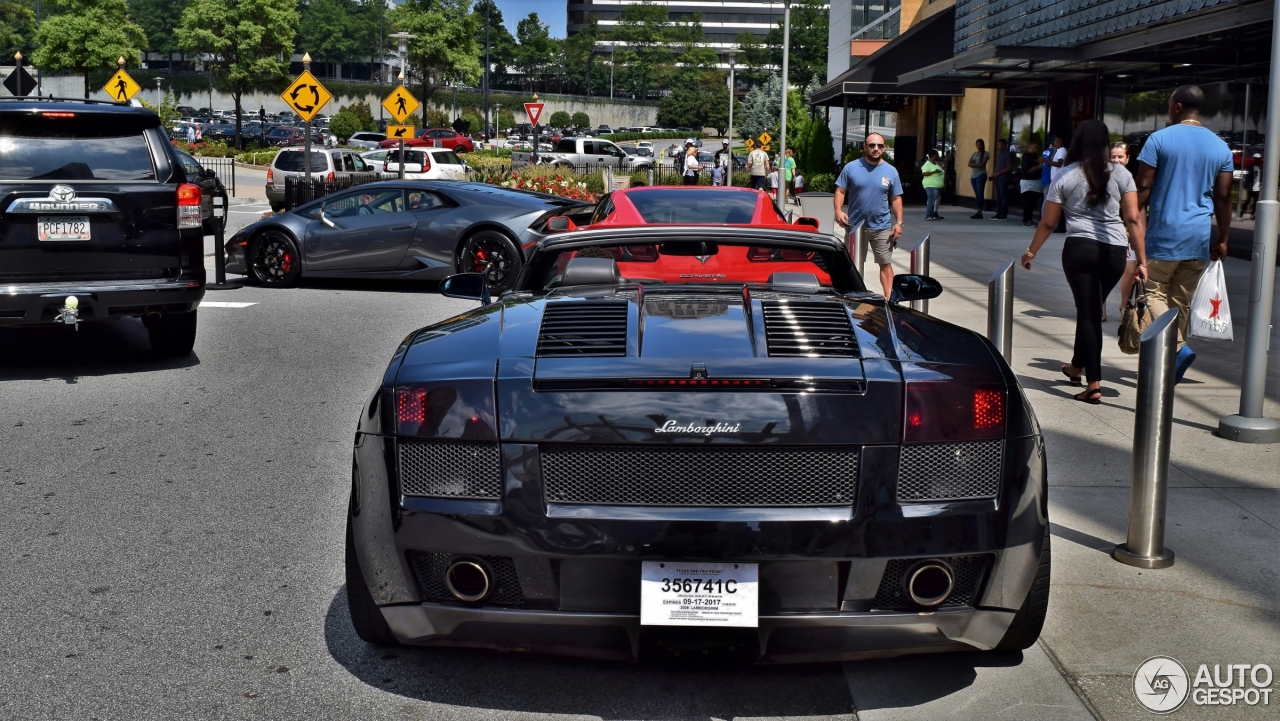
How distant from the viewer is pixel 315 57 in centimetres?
16962

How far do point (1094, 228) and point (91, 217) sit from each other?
6628 millimetres

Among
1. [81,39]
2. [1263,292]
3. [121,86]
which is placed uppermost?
[81,39]

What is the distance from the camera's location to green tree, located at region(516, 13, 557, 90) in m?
167

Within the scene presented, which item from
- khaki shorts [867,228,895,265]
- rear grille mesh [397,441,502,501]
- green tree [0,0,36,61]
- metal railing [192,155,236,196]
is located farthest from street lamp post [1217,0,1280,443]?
green tree [0,0,36,61]

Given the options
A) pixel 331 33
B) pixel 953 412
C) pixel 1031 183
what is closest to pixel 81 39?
pixel 1031 183

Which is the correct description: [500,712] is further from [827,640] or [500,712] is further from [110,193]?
[110,193]

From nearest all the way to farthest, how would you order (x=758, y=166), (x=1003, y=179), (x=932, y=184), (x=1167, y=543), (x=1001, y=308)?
1. (x=1167, y=543)
2. (x=1001, y=308)
3. (x=932, y=184)
4. (x=1003, y=179)
5. (x=758, y=166)

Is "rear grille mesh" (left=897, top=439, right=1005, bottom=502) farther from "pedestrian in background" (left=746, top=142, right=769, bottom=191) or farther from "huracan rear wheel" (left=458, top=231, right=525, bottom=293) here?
"pedestrian in background" (left=746, top=142, right=769, bottom=191)

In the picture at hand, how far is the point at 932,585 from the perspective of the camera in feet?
12.1

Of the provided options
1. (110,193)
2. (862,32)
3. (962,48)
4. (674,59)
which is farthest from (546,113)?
(110,193)

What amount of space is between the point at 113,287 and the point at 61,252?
41 cm

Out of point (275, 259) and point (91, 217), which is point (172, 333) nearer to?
point (91, 217)

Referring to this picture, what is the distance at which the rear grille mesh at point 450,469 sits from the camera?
3688mm

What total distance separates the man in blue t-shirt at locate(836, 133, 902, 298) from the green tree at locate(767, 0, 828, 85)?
142440mm
